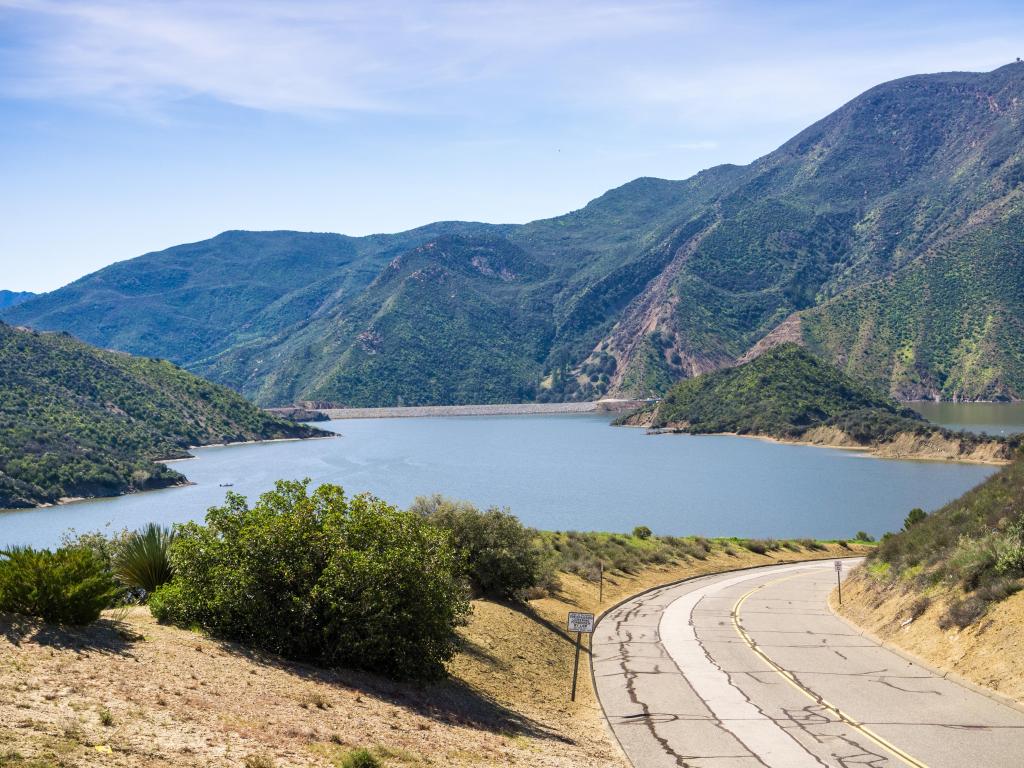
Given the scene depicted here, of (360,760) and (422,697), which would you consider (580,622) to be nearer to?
(422,697)

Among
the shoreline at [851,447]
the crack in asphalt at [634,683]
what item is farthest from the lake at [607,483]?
the crack in asphalt at [634,683]

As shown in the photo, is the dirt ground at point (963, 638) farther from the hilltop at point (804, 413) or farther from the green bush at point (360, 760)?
the hilltop at point (804, 413)

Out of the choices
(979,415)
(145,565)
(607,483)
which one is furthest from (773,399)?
(145,565)

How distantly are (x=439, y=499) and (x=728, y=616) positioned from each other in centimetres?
1030

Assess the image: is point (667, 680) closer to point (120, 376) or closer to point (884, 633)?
point (884, 633)

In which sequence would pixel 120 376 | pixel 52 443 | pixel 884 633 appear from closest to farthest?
pixel 884 633 → pixel 52 443 → pixel 120 376

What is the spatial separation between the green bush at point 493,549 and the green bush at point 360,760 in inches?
592

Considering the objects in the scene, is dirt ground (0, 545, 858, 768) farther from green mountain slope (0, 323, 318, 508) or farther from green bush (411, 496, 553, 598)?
green mountain slope (0, 323, 318, 508)

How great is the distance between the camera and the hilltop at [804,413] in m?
123

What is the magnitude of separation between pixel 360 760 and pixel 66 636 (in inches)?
185

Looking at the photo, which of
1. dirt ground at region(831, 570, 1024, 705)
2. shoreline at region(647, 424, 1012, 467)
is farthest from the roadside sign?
shoreline at region(647, 424, 1012, 467)

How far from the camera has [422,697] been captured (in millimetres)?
15477

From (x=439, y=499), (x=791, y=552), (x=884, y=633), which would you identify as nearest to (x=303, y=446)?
(x=791, y=552)

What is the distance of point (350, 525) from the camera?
55.1 ft
